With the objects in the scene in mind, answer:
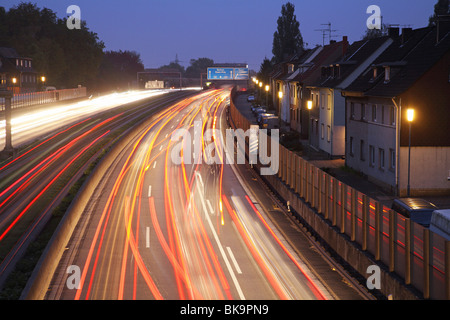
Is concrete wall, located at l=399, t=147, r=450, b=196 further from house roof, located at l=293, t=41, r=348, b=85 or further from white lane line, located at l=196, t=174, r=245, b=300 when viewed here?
house roof, located at l=293, t=41, r=348, b=85

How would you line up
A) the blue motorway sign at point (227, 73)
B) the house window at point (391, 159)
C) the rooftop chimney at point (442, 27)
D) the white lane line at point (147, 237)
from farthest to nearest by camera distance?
the blue motorway sign at point (227, 73), the rooftop chimney at point (442, 27), the house window at point (391, 159), the white lane line at point (147, 237)

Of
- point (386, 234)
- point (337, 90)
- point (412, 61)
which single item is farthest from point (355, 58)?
point (386, 234)

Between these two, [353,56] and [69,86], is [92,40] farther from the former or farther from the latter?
[353,56]

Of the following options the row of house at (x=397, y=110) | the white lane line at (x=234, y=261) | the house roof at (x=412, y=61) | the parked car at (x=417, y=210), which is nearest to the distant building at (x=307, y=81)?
the row of house at (x=397, y=110)

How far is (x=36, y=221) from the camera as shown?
29391 millimetres

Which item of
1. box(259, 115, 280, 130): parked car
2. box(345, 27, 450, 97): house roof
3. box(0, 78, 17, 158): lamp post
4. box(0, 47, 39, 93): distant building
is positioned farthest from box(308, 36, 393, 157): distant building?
box(0, 47, 39, 93): distant building

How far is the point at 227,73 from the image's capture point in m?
158

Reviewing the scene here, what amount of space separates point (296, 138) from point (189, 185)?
26.2 meters

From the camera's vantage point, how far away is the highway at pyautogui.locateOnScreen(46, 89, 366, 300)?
62.6 feet

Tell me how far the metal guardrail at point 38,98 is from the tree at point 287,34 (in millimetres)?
48872

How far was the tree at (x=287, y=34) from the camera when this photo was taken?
141125 millimetres

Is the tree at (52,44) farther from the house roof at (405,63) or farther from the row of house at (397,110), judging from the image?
the house roof at (405,63)

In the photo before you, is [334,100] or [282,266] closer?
[282,266]
